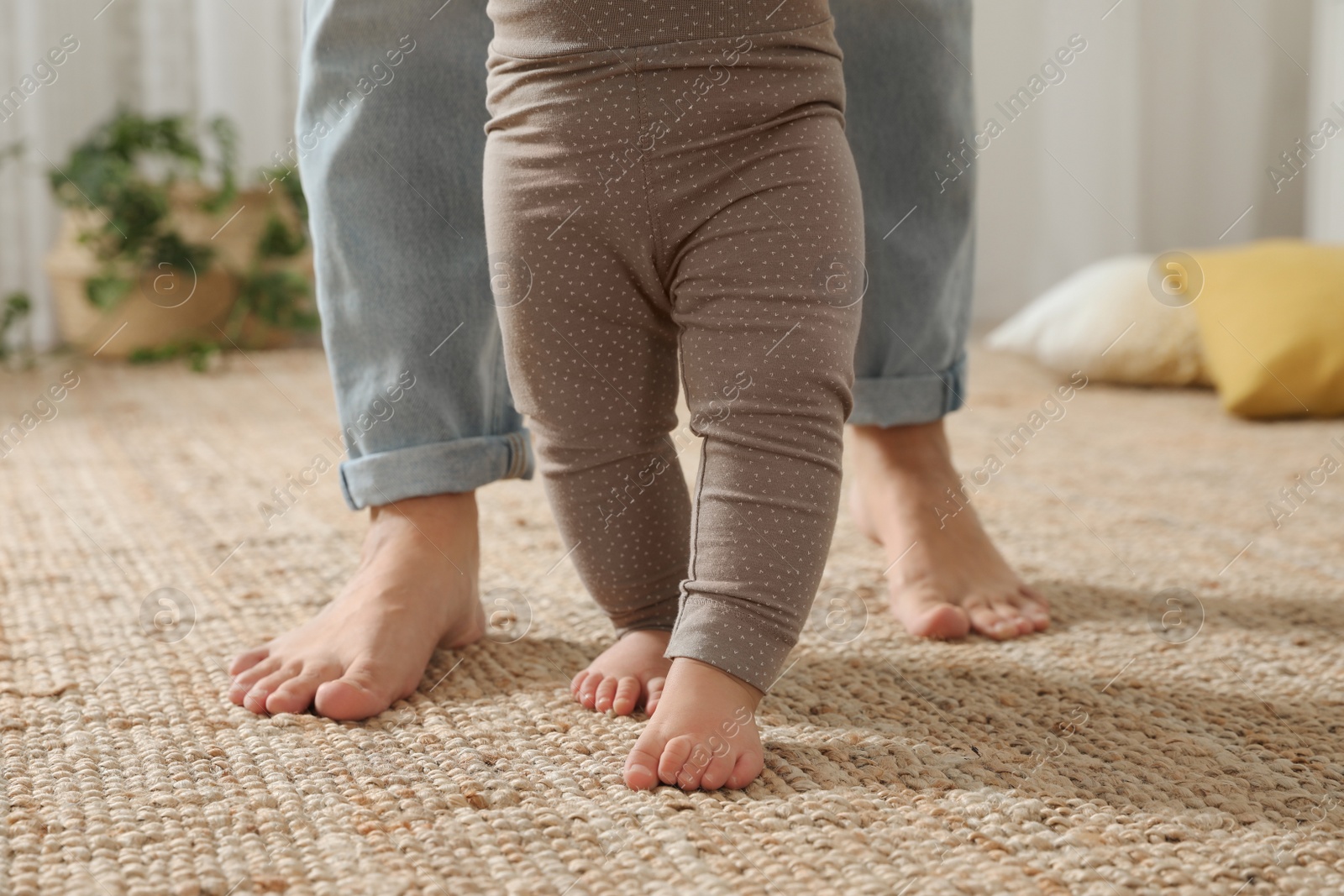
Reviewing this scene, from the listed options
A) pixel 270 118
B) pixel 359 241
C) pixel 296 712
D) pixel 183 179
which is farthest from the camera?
pixel 270 118

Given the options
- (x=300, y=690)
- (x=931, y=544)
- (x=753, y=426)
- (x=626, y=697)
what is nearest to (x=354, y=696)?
(x=300, y=690)

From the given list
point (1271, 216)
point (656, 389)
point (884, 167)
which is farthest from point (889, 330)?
point (1271, 216)

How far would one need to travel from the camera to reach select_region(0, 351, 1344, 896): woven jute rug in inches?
18.8

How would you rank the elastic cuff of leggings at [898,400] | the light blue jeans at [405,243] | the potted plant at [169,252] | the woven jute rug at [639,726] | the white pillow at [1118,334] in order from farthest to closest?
1. the potted plant at [169,252]
2. the white pillow at [1118,334]
3. the elastic cuff of leggings at [898,400]
4. the light blue jeans at [405,243]
5. the woven jute rug at [639,726]

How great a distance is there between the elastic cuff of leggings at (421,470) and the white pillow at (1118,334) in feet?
4.06

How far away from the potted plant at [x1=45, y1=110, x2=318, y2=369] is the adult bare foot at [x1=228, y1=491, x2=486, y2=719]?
1.48 metres

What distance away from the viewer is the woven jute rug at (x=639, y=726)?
48 cm

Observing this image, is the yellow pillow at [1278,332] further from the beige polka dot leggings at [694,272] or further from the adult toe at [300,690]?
the adult toe at [300,690]

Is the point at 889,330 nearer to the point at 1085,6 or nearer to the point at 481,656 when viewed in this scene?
the point at 481,656

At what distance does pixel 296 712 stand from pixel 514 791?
0.53ft

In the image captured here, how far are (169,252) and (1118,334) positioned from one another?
1559 mm

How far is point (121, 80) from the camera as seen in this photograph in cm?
243

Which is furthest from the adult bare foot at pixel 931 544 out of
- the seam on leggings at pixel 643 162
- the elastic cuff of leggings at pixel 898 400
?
the seam on leggings at pixel 643 162

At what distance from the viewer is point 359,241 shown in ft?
2.46
